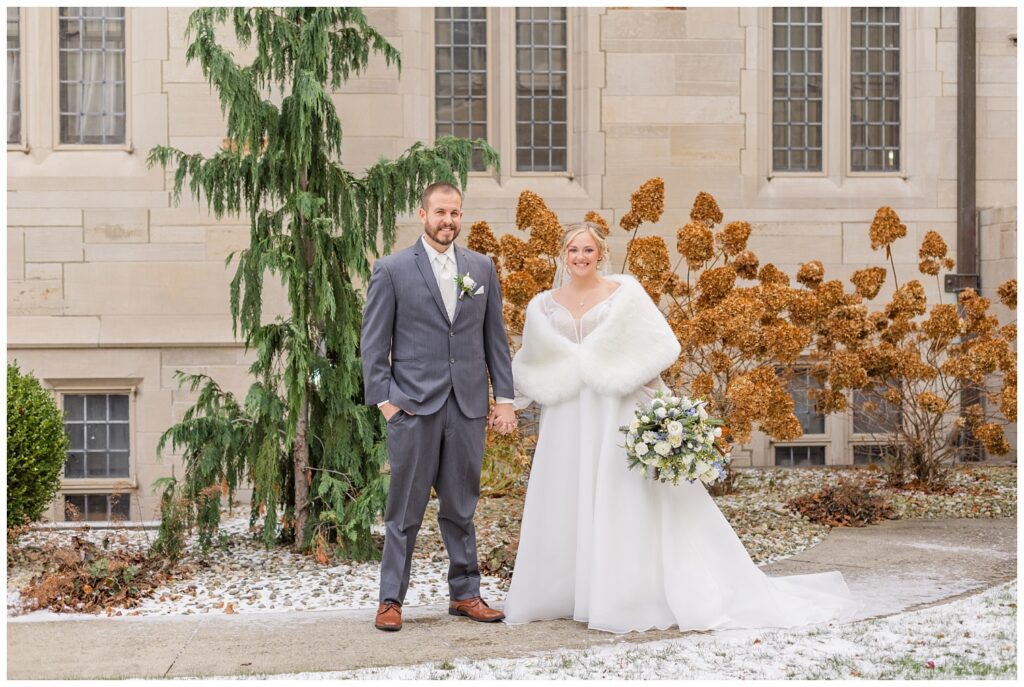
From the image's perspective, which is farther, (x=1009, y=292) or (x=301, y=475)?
(x=1009, y=292)

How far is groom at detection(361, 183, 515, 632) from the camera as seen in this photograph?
16.9 ft

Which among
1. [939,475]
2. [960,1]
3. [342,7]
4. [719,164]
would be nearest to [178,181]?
[342,7]

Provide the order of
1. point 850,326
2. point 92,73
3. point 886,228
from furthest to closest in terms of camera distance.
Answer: point 92,73, point 886,228, point 850,326

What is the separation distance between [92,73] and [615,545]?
7222mm

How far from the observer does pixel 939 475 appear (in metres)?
9.30

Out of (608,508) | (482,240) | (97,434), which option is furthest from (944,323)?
(97,434)

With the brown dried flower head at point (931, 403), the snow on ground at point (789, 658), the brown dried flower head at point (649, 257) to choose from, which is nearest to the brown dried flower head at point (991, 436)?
the brown dried flower head at point (931, 403)

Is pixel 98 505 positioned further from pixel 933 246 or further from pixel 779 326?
pixel 933 246

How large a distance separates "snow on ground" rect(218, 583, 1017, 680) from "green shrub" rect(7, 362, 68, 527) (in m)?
3.34

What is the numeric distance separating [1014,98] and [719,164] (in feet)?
9.68

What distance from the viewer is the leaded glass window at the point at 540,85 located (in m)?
10.5

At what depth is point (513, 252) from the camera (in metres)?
7.62

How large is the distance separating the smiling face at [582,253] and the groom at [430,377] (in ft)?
1.37

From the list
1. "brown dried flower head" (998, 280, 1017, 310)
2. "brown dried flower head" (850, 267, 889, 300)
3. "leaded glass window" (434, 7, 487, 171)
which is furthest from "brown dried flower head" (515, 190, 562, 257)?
"brown dried flower head" (998, 280, 1017, 310)
